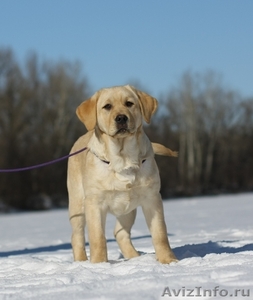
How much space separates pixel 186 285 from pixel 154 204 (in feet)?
6.08

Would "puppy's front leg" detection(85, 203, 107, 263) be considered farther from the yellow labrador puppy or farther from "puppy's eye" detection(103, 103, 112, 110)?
"puppy's eye" detection(103, 103, 112, 110)

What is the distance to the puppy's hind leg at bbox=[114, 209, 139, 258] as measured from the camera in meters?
6.38

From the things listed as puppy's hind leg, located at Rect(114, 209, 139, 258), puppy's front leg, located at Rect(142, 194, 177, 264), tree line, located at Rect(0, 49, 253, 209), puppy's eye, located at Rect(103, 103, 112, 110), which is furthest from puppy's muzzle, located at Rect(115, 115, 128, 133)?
tree line, located at Rect(0, 49, 253, 209)

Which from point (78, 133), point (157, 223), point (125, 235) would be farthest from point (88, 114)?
point (78, 133)

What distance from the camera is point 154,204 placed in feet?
18.4

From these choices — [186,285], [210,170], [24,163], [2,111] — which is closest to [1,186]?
[24,163]

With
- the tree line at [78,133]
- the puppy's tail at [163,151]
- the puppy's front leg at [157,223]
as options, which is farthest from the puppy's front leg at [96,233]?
the tree line at [78,133]

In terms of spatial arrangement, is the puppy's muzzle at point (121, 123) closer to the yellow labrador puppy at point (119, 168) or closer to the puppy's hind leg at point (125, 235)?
the yellow labrador puppy at point (119, 168)

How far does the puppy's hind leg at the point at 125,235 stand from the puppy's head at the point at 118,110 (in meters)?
1.33

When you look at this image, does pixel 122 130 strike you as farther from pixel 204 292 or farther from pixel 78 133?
pixel 78 133

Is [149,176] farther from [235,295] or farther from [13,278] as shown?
[235,295]

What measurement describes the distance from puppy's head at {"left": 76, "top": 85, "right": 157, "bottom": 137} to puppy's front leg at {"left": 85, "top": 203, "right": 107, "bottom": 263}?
2.54 ft

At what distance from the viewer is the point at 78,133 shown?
4219 cm

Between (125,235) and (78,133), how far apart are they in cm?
3594
